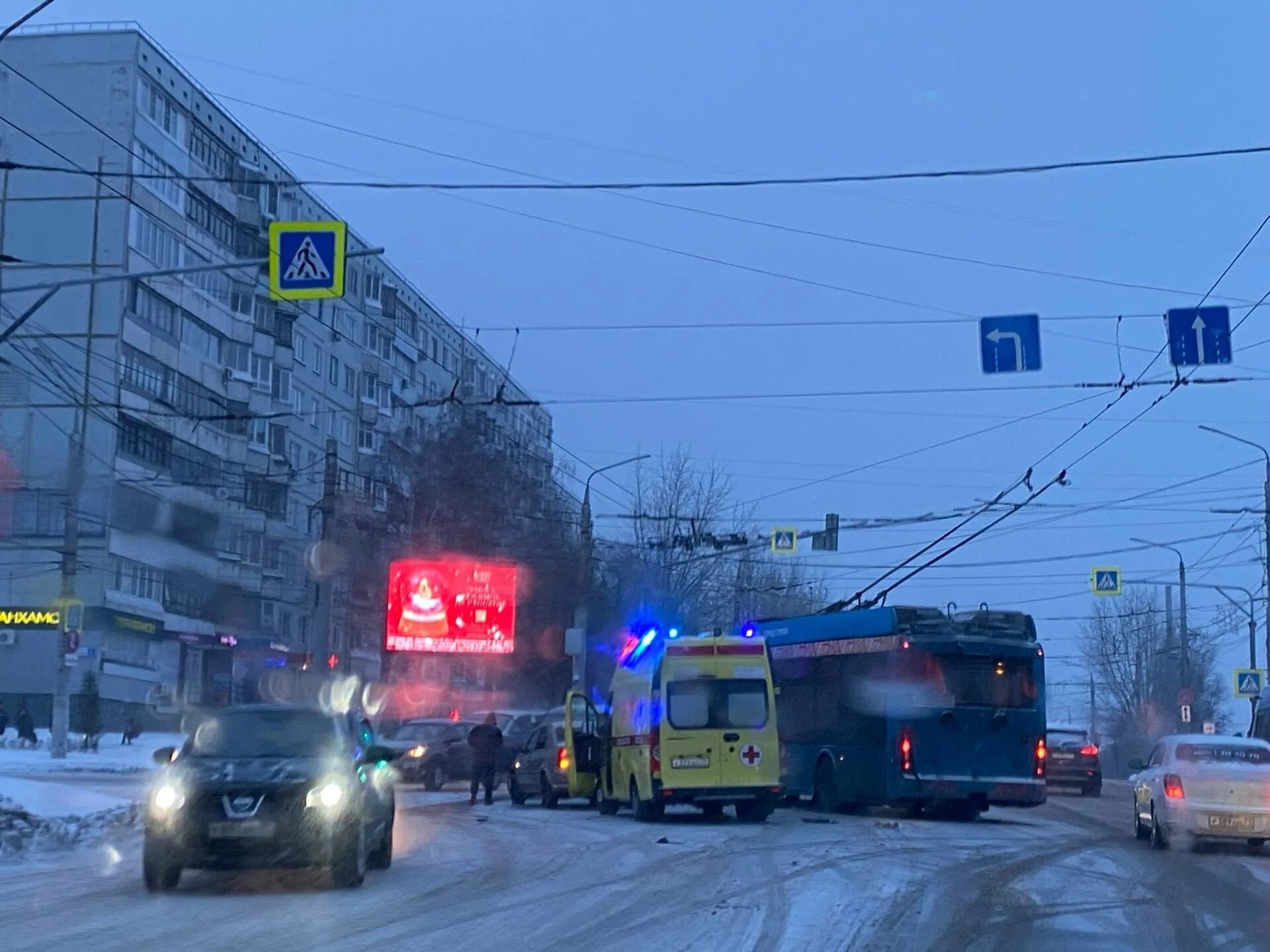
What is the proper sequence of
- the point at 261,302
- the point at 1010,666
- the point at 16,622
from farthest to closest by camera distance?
the point at 261,302
the point at 16,622
the point at 1010,666

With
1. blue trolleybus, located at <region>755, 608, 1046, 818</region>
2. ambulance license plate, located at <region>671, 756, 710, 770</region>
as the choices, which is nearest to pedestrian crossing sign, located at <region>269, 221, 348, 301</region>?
ambulance license plate, located at <region>671, 756, 710, 770</region>

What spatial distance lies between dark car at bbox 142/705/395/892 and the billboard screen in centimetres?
3598

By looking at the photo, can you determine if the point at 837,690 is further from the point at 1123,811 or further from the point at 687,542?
the point at 687,542

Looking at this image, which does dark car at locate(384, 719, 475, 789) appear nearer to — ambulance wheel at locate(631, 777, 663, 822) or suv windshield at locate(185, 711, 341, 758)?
ambulance wheel at locate(631, 777, 663, 822)

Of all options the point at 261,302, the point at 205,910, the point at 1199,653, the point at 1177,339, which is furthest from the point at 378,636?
the point at 205,910

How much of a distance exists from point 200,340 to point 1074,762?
33162 millimetres

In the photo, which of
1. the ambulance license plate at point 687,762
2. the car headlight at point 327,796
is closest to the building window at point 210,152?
the ambulance license plate at point 687,762

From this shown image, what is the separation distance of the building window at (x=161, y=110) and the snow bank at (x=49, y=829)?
35770 mm

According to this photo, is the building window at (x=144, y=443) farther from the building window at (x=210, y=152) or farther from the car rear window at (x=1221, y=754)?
the car rear window at (x=1221, y=754)

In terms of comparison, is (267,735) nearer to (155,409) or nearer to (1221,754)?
(1221,754)

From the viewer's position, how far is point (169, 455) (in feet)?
174

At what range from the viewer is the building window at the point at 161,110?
50.7 metres

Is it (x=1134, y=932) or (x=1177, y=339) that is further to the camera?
(x=1177, y=339)

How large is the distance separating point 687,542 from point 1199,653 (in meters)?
55.8
